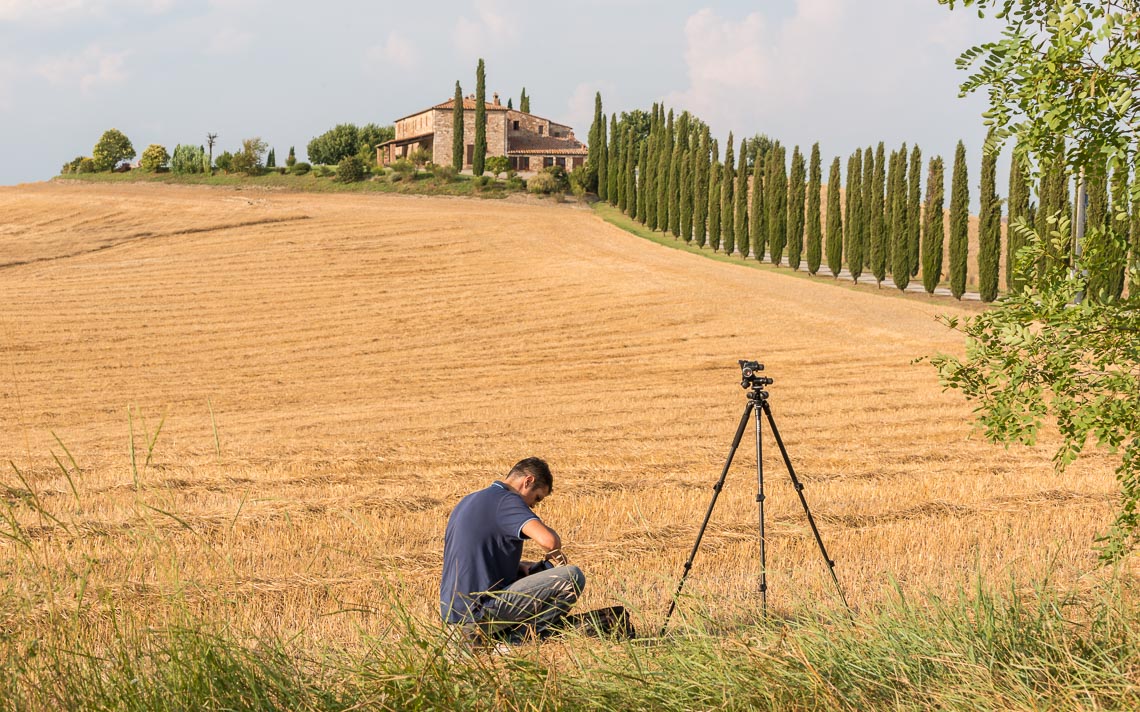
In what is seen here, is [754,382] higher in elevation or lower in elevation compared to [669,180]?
lower

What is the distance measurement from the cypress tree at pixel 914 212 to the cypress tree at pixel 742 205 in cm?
962

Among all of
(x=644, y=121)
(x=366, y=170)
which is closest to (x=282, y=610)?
(x=366, y=170)

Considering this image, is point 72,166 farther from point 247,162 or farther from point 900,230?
point 900,230

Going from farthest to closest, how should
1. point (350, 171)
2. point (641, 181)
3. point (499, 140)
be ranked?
point (499, 140)
point (350, 171)
point (641, 181)

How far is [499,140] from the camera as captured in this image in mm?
82938

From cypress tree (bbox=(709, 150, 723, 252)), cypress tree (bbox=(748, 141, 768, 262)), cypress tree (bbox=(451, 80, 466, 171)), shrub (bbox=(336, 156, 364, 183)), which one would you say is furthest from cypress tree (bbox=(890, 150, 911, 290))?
cypress tree (bbox=(451, 80, 466, 171))

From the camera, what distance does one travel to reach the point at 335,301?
34031mm

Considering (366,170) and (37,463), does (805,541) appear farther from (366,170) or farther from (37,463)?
(366,170)

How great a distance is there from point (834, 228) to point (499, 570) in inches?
1706

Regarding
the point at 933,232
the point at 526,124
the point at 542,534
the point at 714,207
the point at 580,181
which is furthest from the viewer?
the point at 526,124

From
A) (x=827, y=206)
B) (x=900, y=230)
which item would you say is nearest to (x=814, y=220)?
(x=827, y=206)

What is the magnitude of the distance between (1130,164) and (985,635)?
304 cm

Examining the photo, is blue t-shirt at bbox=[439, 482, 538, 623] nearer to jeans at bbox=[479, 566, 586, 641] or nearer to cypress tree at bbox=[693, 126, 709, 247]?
jeans at bbox=[479, 566, 586, 641]

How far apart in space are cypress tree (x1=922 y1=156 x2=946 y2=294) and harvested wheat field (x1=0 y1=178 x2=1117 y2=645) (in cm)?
126
